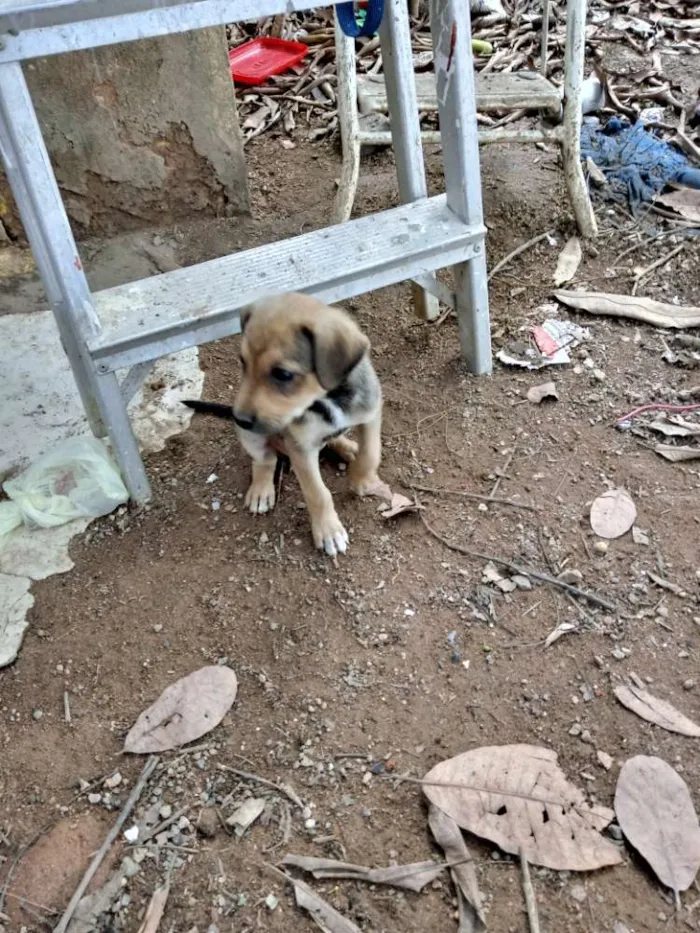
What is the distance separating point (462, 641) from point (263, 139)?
489cm

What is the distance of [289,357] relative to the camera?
2.74 m

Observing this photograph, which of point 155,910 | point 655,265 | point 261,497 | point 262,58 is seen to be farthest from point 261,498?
point 262,58

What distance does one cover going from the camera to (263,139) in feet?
21.0

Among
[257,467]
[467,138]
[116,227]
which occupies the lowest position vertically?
[257,467]

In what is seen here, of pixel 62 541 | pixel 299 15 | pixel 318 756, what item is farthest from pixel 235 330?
pixel 299 15

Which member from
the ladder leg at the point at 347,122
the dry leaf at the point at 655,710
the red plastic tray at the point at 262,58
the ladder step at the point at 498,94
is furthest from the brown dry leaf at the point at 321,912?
the red plastic tray at the point at 262,58

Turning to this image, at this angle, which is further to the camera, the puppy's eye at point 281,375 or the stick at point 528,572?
the stick at point 528,572

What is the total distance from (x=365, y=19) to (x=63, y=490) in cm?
239

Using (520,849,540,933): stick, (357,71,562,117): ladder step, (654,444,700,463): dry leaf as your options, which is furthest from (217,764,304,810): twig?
(357,71,562,117): ladder step

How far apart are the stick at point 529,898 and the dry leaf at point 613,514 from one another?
4.47 feet

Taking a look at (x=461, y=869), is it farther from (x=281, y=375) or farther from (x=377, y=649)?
(x=281, y=375)

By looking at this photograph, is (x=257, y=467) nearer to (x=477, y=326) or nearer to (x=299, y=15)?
(x=477, y=326)

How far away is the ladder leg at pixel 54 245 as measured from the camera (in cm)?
270

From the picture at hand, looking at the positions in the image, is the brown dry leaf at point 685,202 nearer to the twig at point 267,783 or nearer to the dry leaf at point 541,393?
the dry leaf at point 541,393
